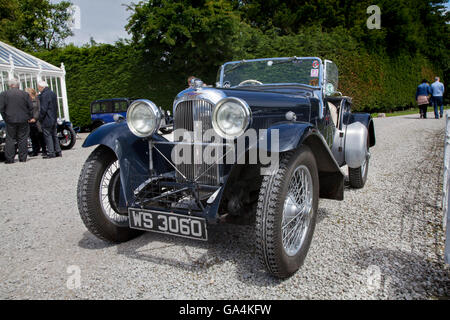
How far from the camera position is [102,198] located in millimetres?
2701

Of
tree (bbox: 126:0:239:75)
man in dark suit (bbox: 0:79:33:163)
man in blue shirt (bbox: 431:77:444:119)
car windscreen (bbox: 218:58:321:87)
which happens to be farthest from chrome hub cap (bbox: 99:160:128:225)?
man in blue shirt (bbox: 431:77:444:119)

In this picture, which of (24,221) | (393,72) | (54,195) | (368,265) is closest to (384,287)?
(368,265)

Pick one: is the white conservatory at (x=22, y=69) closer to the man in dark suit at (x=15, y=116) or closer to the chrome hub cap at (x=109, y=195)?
the man in dark suit at (x=15, y=116)

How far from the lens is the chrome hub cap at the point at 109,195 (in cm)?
274

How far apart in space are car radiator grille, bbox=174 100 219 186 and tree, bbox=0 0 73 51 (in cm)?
2451

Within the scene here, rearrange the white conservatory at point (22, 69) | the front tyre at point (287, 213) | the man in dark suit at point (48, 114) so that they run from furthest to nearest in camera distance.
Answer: the white conservatory at point (22, 69)
the man in dark suit at point (48, 114)
the front tyre at point (287, 213)

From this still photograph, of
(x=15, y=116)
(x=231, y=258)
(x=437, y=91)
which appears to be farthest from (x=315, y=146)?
(x=437, y=91)

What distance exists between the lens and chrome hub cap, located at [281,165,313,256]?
2230 mm

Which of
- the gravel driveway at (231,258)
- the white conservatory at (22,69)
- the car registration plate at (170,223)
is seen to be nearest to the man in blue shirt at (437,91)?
the gravel driveway at (231,258)

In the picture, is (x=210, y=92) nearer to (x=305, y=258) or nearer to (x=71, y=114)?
(x=305, y=258)

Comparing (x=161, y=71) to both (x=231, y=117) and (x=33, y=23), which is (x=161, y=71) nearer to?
(x=231, y=117)

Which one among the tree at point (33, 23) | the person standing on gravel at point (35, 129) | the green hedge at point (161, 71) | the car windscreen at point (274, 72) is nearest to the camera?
the car windscreen at point (274, 72)

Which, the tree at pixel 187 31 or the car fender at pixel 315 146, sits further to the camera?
the tree at pixel 187 31

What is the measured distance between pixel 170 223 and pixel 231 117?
809 mm
